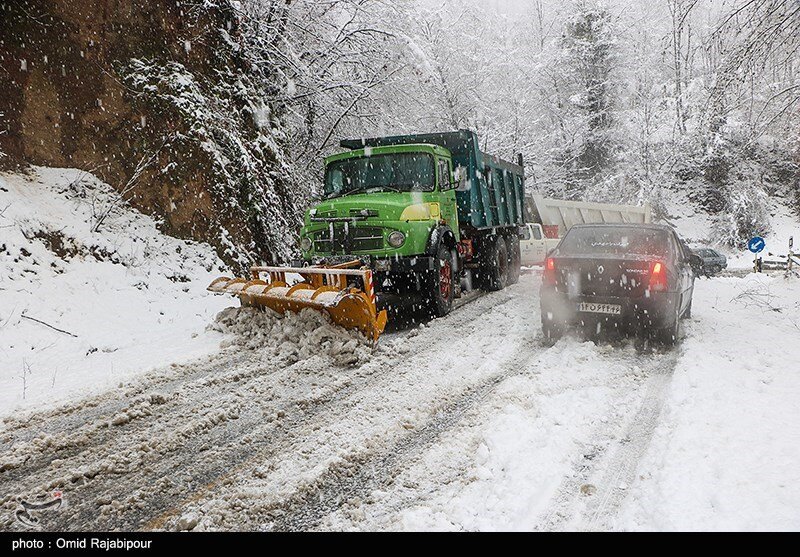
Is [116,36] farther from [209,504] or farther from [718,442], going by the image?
[718,442]

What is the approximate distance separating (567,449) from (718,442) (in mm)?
1066

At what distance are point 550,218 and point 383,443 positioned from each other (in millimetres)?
17593

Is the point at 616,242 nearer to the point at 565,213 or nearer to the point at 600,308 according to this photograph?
the point at 600,308

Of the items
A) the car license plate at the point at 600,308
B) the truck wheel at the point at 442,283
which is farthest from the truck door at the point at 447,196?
the car license plate at the point at 600,308

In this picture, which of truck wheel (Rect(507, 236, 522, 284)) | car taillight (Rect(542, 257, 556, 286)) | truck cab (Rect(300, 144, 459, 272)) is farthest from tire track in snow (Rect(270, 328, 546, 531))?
truck wheel (Rect(507, 236, 522, 284))

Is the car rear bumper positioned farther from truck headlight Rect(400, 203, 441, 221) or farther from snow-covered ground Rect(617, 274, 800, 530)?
truck headlight Rect(400, 203, 441, 221)

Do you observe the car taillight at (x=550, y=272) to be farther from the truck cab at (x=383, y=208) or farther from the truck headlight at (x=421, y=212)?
the truck headlight at (x=421, y=212)

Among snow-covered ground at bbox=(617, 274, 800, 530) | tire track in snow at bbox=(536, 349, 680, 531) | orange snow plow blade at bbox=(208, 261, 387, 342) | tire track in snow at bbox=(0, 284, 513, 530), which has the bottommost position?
tire track in snow at bbox=(536, 349, 680, 531)

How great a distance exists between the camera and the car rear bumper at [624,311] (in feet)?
20.4

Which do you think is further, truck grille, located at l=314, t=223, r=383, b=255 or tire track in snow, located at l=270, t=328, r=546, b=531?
truck grille, located at l=314, t=223, r=383, b=255

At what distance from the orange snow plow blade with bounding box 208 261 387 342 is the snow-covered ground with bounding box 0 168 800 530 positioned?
0.64 ft

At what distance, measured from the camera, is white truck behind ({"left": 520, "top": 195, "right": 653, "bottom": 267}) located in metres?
17.8

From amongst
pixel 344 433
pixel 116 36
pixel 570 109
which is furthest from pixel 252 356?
pixel 570 109

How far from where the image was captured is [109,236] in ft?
30.5
